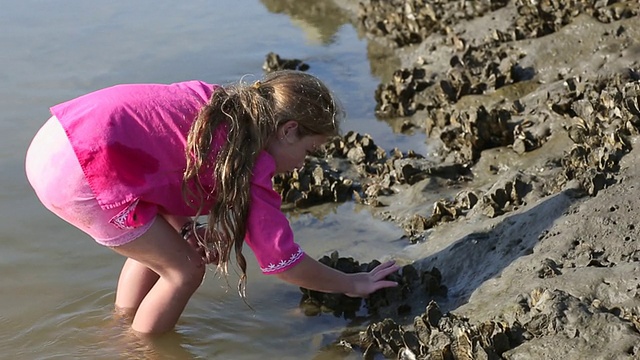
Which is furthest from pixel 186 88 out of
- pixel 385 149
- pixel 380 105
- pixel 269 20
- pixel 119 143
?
pixel 269 20

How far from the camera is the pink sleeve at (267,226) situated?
161 inches

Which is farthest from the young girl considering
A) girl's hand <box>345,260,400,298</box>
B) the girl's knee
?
girl's hand <box>345,260,400,298</box>

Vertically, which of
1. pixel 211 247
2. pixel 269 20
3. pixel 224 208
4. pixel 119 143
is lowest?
pixel 269 20

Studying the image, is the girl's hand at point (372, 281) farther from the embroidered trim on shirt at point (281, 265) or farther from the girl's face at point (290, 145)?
the girl's face at point (290, 145)

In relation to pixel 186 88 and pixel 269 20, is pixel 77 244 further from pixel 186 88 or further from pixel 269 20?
pixel 269 20

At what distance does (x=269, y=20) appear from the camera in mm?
11656

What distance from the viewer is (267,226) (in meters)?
4.10

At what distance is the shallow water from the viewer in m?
4.87

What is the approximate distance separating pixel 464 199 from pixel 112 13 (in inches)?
277

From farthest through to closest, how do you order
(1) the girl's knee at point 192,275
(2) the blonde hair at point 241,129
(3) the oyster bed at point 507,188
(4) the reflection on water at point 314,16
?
(4) the reflection on water at point 314,16
(1) the girl's knee at point 192,275
(3) the oyster bed at point 507,188
(2) the blonde hair at point 241,129

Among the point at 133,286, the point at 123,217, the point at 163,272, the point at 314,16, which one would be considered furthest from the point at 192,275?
the point at 314,16

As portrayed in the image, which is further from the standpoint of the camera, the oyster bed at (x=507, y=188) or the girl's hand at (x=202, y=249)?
the girl's hand at (x=202, y=249)

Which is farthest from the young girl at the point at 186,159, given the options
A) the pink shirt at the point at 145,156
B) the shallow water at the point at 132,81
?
the shallow water at the point at 132,81

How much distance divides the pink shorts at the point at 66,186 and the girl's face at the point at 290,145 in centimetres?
67
